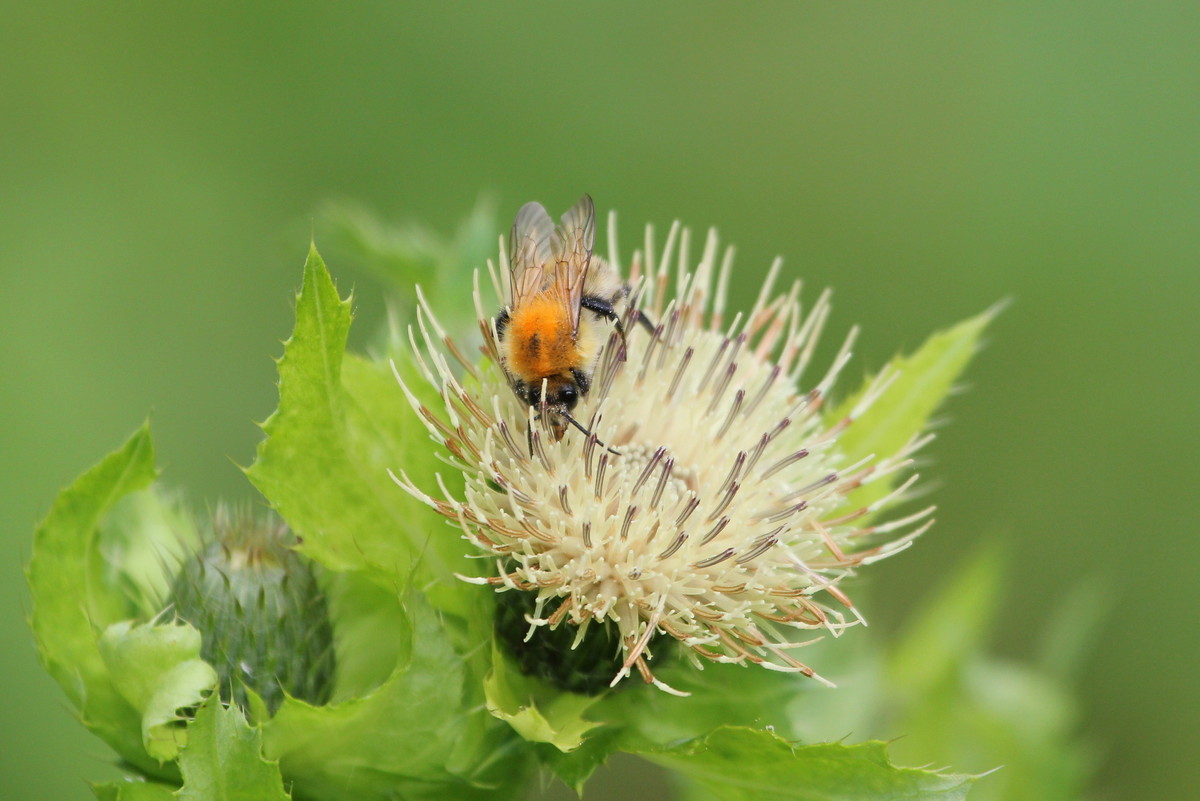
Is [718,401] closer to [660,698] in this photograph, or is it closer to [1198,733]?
[660,698]

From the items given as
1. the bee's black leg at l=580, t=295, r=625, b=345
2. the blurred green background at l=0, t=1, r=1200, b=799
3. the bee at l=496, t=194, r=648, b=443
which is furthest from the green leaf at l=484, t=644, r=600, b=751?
the blurred green background at l=0, t=1, r=1200, b=799

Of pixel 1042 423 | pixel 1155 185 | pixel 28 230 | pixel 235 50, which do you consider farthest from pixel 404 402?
pixel 1155 185

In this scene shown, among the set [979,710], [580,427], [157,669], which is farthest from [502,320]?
[979,710]

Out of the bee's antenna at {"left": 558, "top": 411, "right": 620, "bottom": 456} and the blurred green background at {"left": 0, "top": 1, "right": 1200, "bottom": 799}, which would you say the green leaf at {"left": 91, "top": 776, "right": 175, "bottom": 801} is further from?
the blurred green background at {"left": 0, "top": 1, "right": 1200, "bottom": 799}

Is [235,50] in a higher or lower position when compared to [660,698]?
higher

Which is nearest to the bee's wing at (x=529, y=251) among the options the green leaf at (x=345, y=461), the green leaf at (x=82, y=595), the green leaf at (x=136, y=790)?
the green leaf at (x=345, y=461)

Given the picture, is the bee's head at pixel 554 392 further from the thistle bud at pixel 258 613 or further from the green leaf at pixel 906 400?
the green leaf at pixel 906 400
